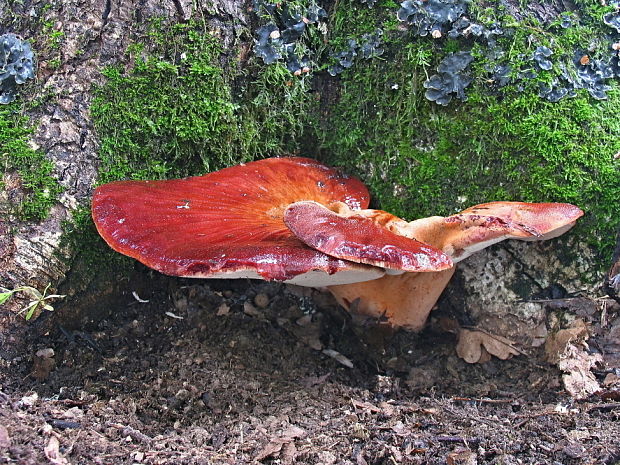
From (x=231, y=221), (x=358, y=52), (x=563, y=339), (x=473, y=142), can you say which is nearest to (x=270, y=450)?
(x=231, y=221)

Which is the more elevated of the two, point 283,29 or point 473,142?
point 283,29

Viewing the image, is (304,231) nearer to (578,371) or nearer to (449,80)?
(449,80)

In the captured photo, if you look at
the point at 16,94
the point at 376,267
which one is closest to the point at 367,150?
the point at 376,267

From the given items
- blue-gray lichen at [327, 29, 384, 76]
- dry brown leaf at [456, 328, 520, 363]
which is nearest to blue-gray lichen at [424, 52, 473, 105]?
blue-gray lichen at [327, 29, 384, 76]

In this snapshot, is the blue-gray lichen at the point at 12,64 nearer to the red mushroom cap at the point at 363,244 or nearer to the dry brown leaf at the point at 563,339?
the red mushroom cap at the point at 363,244

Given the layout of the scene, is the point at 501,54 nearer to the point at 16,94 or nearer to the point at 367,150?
the point at 367,150

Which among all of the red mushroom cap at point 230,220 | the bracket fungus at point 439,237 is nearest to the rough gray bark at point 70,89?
the red mushroom cap at point 230,220

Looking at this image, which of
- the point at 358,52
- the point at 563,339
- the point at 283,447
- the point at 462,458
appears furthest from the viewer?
the point at 358,52
